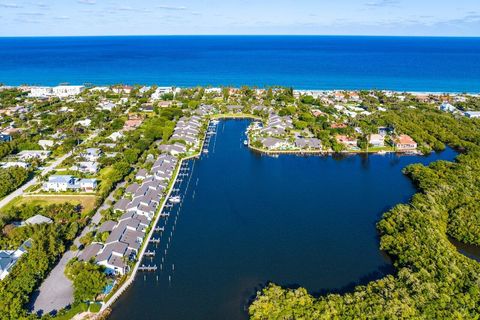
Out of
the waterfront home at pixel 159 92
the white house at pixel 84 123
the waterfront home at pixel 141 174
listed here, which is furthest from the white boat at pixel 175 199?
the waterfront home at pixel 159 92

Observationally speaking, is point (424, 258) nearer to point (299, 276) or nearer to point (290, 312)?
point (299, 276)

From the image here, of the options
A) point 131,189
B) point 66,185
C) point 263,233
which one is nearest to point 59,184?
point 66,185

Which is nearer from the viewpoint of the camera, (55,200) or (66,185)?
(55,200)

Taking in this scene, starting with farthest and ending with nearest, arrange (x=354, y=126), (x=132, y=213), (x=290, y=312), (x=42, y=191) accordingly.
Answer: (x=354, y=126)
(x=42, y=191)
(x=132, y=213)
(x=290, y=312)

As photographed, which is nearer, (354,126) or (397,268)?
(397,268)

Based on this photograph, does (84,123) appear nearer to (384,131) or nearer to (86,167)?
(86,167)

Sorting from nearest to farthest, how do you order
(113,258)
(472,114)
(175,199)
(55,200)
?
1. (113,258)
2. (55,200)
3. (175,199)
4. (472,114)

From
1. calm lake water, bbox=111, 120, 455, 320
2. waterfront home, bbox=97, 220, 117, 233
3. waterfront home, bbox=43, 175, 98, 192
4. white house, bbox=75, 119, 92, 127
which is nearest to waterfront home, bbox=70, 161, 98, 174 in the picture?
waterfront home, bbox=43, 175, 98, 192

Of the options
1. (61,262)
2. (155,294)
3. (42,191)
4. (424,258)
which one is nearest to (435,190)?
(424,258)
